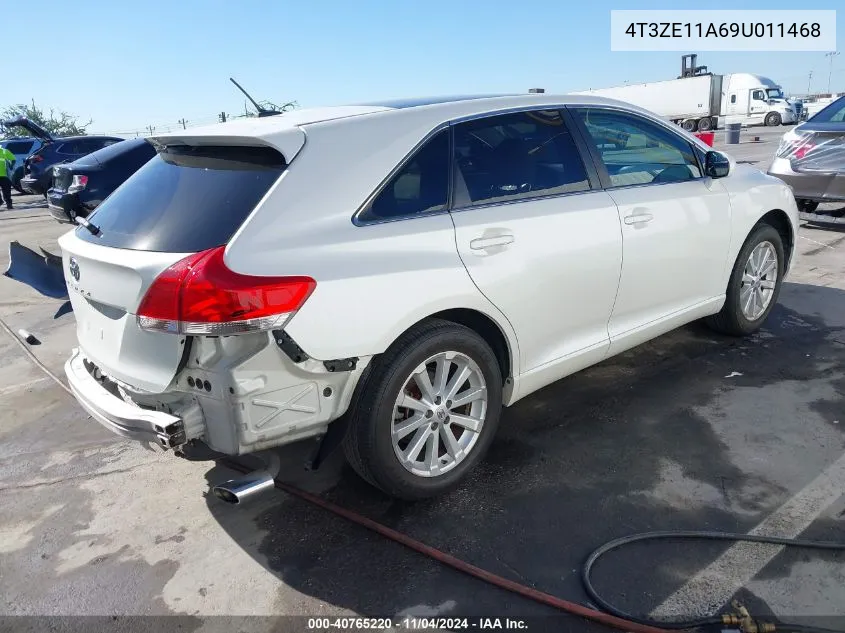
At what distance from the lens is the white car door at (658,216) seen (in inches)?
142

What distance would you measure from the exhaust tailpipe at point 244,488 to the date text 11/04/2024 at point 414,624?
1.63ft

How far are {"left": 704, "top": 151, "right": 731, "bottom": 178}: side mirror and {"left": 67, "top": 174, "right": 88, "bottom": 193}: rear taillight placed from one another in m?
7.77

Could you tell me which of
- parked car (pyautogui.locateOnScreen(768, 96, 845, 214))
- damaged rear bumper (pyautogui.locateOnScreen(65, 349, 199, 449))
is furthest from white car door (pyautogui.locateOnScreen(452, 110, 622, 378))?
parked car (pyautogui.locateOnScreen(768, 96, 845, 214))

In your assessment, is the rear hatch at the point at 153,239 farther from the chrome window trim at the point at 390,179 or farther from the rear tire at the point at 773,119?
the rear tire at the point at 773,119

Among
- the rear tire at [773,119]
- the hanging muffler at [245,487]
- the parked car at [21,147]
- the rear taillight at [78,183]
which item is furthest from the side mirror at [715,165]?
the rear tire at [773,119]

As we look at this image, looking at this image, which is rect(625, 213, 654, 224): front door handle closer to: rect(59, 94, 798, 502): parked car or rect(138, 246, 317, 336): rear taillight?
rect(59, 94, 798, 502): parked car

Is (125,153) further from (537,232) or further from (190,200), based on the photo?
(537,232)

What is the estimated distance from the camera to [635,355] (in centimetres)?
458

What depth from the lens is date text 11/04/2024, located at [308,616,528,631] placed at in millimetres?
2283

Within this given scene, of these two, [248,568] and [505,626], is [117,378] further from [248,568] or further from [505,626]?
[505,626]

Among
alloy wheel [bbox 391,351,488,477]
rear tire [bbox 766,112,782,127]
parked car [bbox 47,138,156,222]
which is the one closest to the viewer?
alloy wheel [bbox 391,351,488,477]

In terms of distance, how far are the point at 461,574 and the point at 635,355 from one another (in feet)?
8.37

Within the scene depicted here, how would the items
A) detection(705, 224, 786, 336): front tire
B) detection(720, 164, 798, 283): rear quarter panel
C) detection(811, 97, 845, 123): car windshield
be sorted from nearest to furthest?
detection(720, 164, 798, 283): rear quarter panel → detection(705, 224, 786, 336): front tire → detection(811, 97, 845, 123): car windshield

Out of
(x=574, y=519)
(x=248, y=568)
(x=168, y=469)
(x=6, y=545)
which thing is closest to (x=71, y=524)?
(x=6, y=545)
